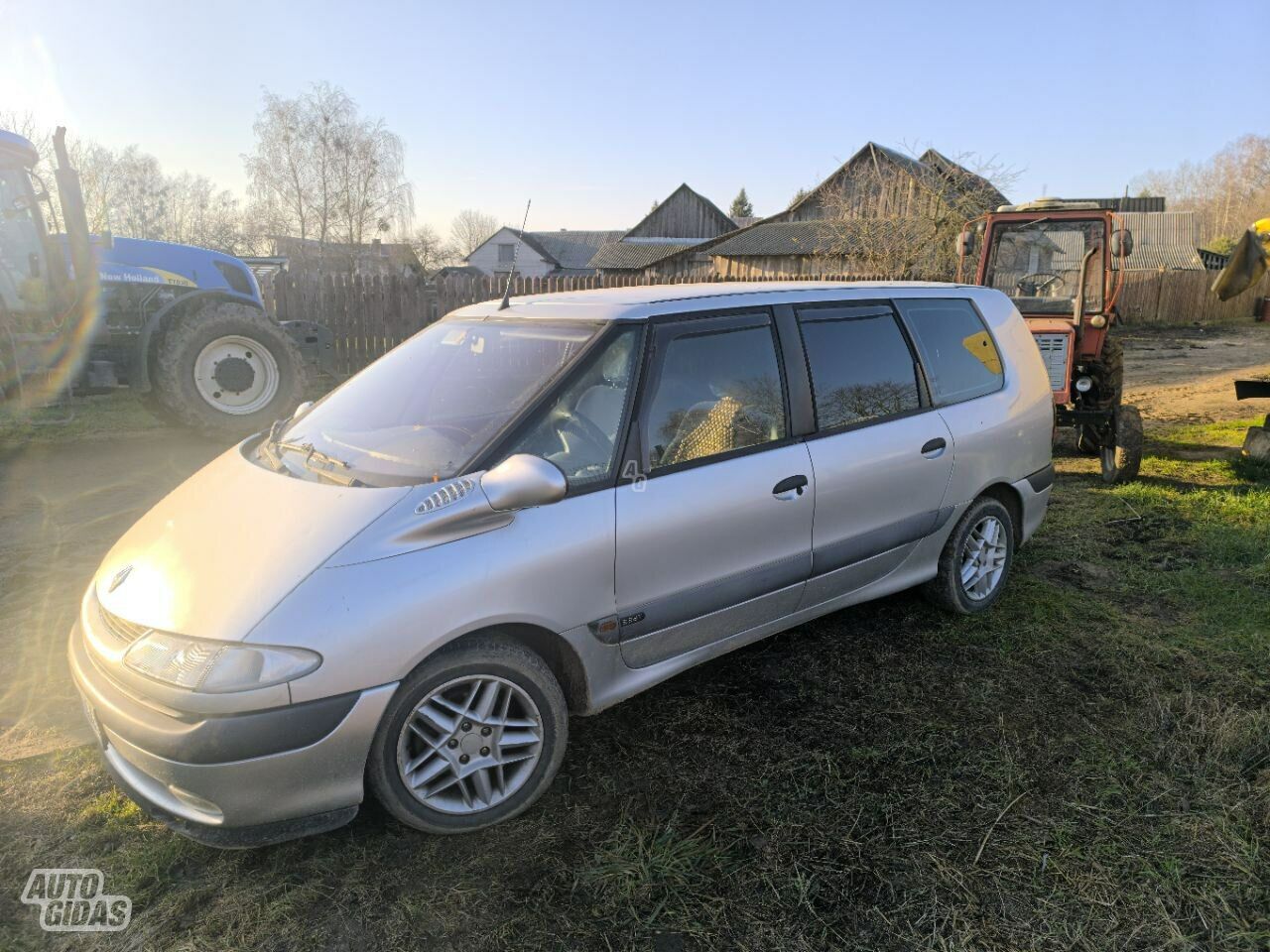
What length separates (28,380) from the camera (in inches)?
320

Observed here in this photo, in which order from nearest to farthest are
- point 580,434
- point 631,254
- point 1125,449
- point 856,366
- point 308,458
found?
point 580,434, point 308,458, point 856,366, point 1125,449, point 631,254

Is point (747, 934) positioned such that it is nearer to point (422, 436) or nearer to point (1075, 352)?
point (422, 436)

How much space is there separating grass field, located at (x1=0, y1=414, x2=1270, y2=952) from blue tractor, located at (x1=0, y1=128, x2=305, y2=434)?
5279 mm

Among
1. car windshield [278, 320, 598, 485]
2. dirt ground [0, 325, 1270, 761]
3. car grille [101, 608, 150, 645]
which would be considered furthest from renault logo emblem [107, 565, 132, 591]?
dirt ground [0, 325, 1270, 761]

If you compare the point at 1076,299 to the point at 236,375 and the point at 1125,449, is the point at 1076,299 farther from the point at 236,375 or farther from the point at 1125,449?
the point at 236,375

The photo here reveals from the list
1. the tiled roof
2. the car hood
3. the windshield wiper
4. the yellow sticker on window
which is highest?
the tiled roof

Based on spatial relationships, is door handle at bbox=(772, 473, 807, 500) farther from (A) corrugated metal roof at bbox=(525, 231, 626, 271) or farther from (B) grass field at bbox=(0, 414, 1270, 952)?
(A) corrugated metal roof at bbox=(525, 231, 626, 271)

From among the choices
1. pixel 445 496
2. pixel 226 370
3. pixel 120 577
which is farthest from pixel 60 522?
pixel 445 496

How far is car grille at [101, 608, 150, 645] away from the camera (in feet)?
8.02

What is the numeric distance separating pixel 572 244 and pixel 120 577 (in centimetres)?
6899

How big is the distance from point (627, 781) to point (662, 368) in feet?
5.09

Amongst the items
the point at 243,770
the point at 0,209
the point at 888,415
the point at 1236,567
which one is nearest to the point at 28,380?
the point at 0,209

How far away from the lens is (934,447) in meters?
3.88

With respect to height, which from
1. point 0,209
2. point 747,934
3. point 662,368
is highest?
point 0,209
